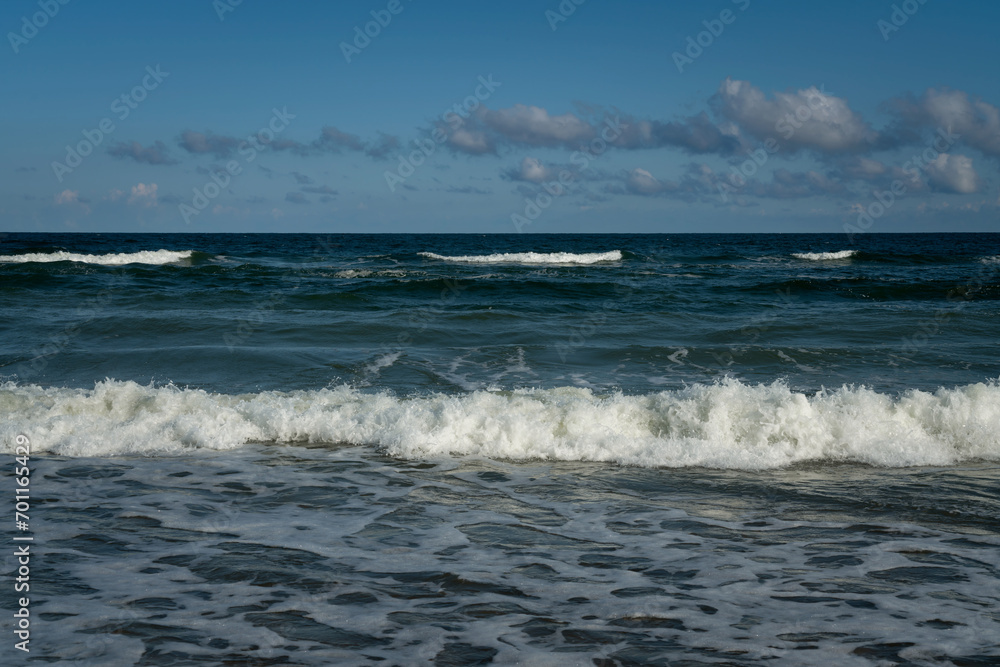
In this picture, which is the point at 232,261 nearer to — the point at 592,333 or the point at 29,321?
the point at 29,321

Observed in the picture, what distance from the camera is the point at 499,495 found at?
6.08m

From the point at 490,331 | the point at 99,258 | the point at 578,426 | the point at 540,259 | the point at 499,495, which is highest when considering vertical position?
the point at 540,259

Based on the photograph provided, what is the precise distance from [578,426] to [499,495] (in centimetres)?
205

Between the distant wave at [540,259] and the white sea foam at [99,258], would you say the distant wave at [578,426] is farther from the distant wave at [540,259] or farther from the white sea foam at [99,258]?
the distant wave at [540,259]

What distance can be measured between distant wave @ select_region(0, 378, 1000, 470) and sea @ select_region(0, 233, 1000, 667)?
4 centimetres

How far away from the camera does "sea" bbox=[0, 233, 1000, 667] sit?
365 cm

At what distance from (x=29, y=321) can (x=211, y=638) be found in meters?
15.7

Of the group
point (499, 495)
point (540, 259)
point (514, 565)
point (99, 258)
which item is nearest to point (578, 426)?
point (499, 495)

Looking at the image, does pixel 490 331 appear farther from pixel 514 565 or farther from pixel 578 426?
pixel 514 565

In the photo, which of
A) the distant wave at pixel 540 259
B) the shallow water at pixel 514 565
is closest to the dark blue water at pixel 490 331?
the shallow water at pixel 514 565

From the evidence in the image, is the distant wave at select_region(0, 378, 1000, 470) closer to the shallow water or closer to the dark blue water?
the shallow water

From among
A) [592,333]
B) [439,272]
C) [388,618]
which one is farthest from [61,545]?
[439,272]

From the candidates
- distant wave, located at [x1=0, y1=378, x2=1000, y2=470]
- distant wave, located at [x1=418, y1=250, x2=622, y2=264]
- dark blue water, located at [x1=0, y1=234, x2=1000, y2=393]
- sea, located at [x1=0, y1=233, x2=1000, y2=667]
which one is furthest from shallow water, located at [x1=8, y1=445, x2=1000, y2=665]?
distant wave, located at [x1=418, y1=250, x2=622, y2=264]

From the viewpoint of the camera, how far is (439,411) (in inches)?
327
